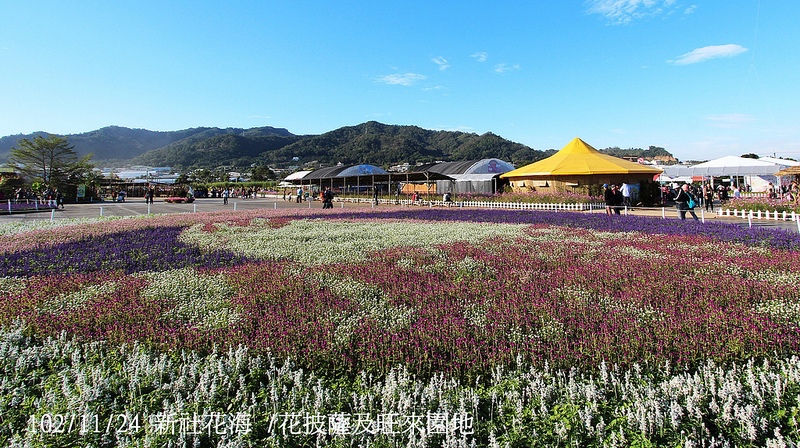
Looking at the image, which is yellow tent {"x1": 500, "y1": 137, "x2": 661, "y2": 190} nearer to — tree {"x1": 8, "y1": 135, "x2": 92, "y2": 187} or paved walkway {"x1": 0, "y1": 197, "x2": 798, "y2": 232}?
paved walkway {"x1": 0, "y1": 197, "x2": 798, "y2": 232}

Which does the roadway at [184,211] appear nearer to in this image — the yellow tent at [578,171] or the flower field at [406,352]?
the yellow tent at [578,171]

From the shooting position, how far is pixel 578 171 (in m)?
30.9

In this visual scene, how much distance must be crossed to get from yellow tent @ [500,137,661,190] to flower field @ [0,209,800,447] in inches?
960

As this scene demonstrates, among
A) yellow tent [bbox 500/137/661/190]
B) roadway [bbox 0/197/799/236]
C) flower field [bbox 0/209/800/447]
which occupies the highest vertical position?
yellow tent [bbox 500/137/661/190]

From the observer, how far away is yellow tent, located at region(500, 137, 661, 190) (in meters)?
30.9

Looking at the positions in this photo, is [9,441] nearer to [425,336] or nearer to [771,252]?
[425,336]

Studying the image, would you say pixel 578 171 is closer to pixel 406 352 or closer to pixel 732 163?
pixel 732 163

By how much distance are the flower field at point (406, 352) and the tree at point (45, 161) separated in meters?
59.7

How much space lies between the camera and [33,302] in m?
5.74

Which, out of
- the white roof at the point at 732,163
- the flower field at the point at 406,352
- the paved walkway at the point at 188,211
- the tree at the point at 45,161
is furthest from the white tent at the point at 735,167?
the tree at the point at 45,161

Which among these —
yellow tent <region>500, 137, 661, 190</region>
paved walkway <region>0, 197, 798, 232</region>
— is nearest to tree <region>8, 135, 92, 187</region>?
paved walkway <region>0, 197, 798, 232</region>

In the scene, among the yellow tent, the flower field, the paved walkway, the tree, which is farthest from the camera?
the tree

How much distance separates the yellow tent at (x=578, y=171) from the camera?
30938 millimetres

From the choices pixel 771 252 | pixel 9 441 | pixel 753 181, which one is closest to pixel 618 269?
pixel 771 252
